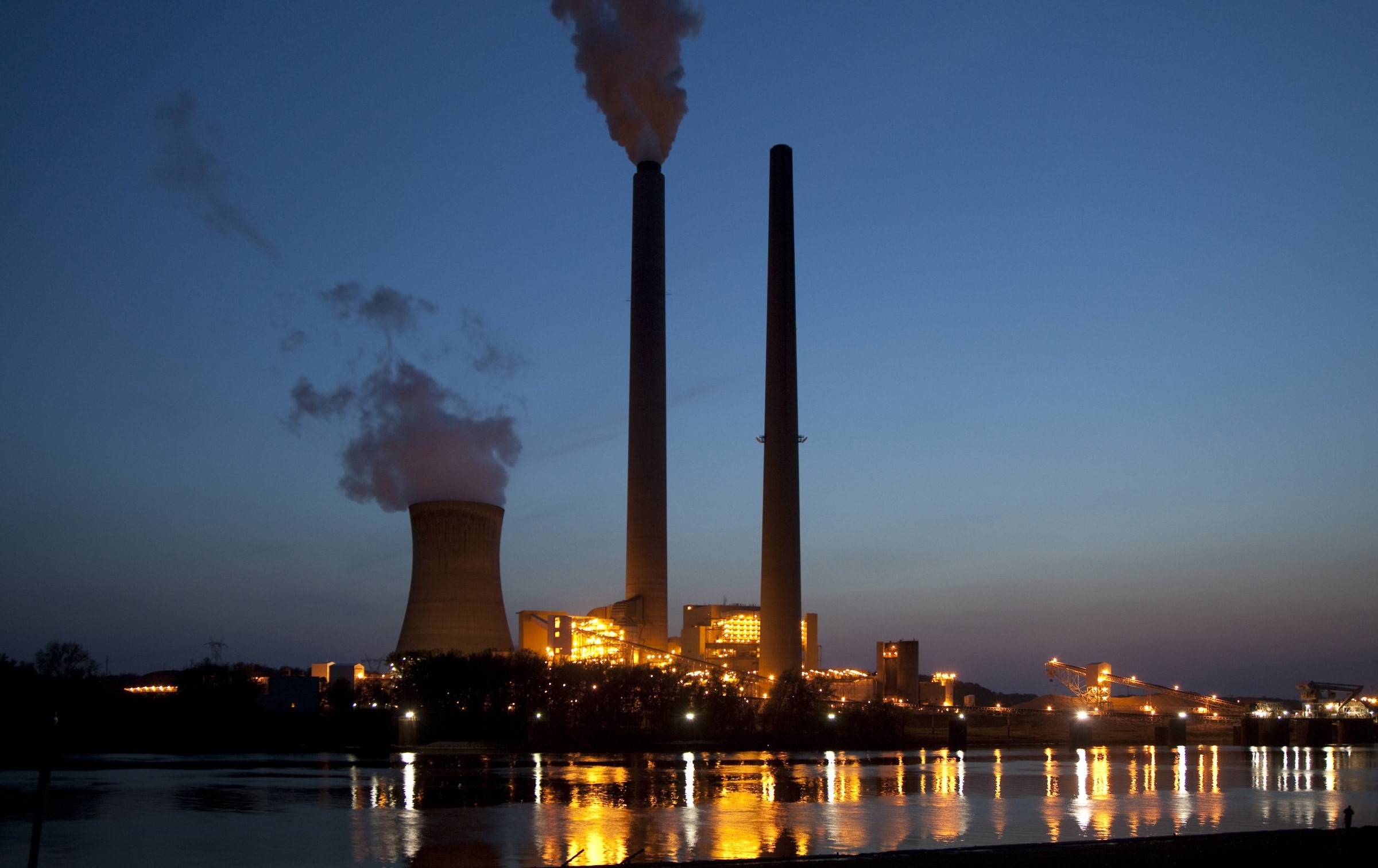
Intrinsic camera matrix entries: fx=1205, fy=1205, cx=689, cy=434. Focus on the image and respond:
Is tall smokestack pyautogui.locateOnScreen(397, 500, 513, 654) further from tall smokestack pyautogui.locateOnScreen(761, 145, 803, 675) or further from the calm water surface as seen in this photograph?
tall smokestack pyautogui.locateOnScreen(761, 145, 803, 675)

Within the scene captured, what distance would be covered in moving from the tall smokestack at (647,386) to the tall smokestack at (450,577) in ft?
52.2

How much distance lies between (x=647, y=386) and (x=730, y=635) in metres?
50.6

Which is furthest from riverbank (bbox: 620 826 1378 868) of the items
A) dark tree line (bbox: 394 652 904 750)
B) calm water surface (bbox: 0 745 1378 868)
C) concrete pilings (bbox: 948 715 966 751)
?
concrete pilings (bbox: 948 715 966 751)

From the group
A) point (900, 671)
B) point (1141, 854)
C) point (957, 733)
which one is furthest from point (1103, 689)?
point (1141, 854)

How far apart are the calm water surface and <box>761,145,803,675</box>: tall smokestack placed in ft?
104

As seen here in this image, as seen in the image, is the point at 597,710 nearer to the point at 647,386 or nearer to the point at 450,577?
the point at 450,577

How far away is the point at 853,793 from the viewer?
29203mm

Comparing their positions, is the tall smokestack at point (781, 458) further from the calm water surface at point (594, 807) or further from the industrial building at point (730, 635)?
the industrial building at point (730, 635)

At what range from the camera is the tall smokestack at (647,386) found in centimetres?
7562

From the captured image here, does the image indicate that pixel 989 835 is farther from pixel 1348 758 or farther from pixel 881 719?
pixel 1348 758

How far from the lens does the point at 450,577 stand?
199 ft

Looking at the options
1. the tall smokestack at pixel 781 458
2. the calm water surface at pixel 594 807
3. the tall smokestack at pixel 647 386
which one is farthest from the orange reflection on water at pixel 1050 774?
the tall smokestack at pixel 647 386

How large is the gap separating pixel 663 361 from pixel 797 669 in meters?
21.1

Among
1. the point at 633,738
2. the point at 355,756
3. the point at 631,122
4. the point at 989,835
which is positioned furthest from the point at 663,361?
the point at 989,835
